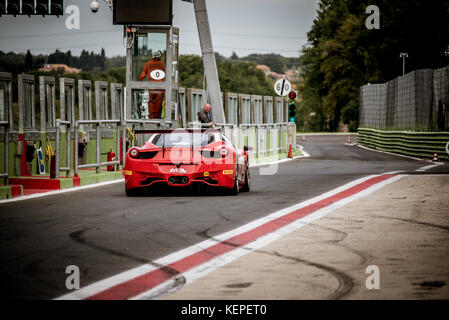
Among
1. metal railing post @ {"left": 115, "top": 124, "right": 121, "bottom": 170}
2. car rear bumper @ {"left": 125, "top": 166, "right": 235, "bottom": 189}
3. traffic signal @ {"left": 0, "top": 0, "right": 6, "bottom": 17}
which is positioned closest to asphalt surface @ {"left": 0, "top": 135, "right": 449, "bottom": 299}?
car rear bumper @ {"left": 125, "top": 166, "right": 235, "bottom": 189}

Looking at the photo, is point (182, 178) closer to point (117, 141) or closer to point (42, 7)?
point (117, 141)

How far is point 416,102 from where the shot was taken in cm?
3909

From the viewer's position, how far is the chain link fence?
116 ft

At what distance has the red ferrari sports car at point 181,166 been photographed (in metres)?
15.0

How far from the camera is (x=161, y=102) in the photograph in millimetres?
25188

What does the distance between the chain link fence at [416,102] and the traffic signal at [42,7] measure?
15402 mm

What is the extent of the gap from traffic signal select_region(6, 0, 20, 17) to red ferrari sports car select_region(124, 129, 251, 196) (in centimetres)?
1238

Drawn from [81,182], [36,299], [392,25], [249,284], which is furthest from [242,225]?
[392,25]

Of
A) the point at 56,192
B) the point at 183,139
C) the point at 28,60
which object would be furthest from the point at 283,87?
the point at 28,60

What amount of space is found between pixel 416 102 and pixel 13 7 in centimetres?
1919

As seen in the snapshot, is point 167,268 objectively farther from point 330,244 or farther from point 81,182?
point 81,182

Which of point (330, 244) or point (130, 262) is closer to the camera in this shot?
point (130, 262)

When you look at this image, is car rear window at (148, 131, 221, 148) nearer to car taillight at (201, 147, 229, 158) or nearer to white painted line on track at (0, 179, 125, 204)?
car taillight at (201, 147, 229, 158)

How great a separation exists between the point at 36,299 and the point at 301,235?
13.3 ft
